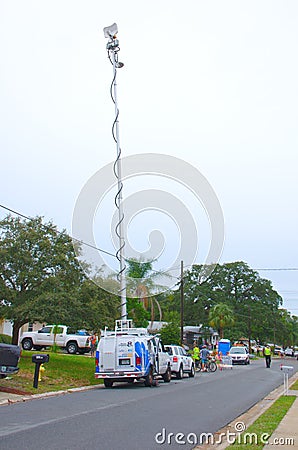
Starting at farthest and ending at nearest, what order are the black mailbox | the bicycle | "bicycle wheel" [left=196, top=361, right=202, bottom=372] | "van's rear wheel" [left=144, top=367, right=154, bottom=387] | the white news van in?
"bicycle wheel" [left=196, top=361, right=202, bottom=372] < the bicycle < "van's rear wheel" [left=144, top=367, right=154, bottom=387] < the white news van < the black mailbox

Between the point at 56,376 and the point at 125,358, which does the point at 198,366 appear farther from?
the point at 125,358

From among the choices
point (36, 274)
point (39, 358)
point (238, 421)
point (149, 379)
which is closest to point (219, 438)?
point (238, 421)

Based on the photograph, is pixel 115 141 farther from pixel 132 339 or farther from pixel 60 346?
pixel 60 346

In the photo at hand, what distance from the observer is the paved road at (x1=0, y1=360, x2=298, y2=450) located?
30.8ft

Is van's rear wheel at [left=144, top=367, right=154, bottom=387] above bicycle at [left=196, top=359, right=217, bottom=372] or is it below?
below

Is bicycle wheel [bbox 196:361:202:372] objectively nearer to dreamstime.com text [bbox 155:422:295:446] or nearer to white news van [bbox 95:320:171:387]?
white news van [bbox 95:320:171:387]

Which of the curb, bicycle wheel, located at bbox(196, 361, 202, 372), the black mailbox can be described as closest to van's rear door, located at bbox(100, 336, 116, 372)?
the black mailbox

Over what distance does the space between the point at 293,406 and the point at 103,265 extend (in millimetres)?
15089

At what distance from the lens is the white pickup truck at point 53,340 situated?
3781 centimetres

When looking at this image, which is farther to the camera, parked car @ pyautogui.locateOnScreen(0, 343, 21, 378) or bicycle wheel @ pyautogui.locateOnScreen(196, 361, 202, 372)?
bicycle wheel @ pyautogui.locateOnScreen(196, 361, 202, 372)

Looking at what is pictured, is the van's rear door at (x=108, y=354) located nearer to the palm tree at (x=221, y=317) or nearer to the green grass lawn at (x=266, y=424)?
the green grass lawn at (x=266, y=424)

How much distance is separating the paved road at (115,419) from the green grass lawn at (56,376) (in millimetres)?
1675

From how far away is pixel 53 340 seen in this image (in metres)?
37.7

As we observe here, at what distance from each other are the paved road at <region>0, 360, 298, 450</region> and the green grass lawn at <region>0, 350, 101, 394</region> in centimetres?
168
